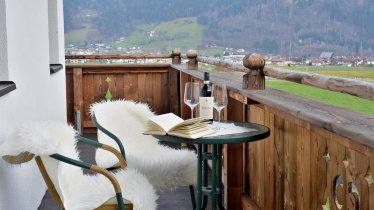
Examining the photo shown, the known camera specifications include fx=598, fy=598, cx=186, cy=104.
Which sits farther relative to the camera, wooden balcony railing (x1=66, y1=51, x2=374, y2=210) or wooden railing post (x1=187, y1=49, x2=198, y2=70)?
wooden railing post (x1=187, y1=49, x2=198, y2=70)

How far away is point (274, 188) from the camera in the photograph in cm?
318

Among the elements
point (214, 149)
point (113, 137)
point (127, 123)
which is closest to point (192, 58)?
point (127, 123)

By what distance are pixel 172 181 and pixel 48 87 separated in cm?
171

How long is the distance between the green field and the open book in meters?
4.51

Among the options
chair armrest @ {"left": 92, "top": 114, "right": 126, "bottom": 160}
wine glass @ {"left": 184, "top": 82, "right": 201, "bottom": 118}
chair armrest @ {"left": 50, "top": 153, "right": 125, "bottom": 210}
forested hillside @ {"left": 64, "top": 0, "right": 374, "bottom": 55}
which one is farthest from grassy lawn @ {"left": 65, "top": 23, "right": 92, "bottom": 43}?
chair armrest @ {"left": 50, "top": 153, "right": 125, "bottom": 210}

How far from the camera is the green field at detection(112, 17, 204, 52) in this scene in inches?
324

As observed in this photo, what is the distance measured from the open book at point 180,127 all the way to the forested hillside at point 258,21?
116cm

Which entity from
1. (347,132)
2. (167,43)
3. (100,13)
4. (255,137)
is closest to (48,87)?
(255,137)

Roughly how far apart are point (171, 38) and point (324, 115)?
635cm

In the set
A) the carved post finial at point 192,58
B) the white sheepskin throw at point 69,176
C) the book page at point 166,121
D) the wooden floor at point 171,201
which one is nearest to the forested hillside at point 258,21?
the carved post finial at point 192,58

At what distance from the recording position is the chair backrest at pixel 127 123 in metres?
3.90

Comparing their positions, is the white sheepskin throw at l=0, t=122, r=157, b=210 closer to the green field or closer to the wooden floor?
the wooden floor

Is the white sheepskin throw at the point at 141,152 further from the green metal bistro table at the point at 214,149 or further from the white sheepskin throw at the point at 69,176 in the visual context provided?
the white sheepskin throw at the point at 69,176

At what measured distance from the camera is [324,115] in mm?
2170
